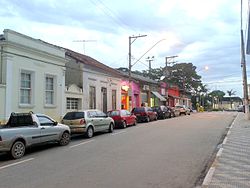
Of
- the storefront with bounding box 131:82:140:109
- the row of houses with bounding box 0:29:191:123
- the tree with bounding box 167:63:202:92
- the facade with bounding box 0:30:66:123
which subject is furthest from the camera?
the tree with bounding box 167:63:202:92

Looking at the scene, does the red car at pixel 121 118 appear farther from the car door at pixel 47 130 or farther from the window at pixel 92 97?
the car door at pixel 47 130

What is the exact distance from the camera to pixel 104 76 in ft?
114

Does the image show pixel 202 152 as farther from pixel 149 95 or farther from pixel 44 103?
pixel 149 95

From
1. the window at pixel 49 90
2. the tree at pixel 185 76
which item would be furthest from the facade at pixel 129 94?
the tree at pixel 185 76

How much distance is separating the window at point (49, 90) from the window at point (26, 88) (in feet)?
6.28

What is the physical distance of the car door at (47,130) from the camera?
14.2 meters

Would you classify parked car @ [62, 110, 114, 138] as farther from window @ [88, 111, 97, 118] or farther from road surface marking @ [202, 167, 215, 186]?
road surface marking @ [202, 167, 215, 186]

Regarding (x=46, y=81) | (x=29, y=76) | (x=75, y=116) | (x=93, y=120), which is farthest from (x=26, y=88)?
(x=93, y=120)

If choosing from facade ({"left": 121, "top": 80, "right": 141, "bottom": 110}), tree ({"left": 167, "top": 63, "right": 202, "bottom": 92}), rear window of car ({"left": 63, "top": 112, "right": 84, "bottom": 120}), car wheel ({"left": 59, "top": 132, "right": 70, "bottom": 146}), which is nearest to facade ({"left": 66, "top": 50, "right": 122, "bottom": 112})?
facade ({"left": 121, "top": 80, "right": 141, "bottom": 110})

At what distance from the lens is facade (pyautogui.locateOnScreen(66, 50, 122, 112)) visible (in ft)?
99.1

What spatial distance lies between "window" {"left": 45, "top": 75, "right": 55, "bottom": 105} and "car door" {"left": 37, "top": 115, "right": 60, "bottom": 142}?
955cm

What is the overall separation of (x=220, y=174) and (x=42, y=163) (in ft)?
18.0

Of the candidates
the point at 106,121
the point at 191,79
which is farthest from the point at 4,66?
the point at 191,79

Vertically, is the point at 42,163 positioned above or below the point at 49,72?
below
